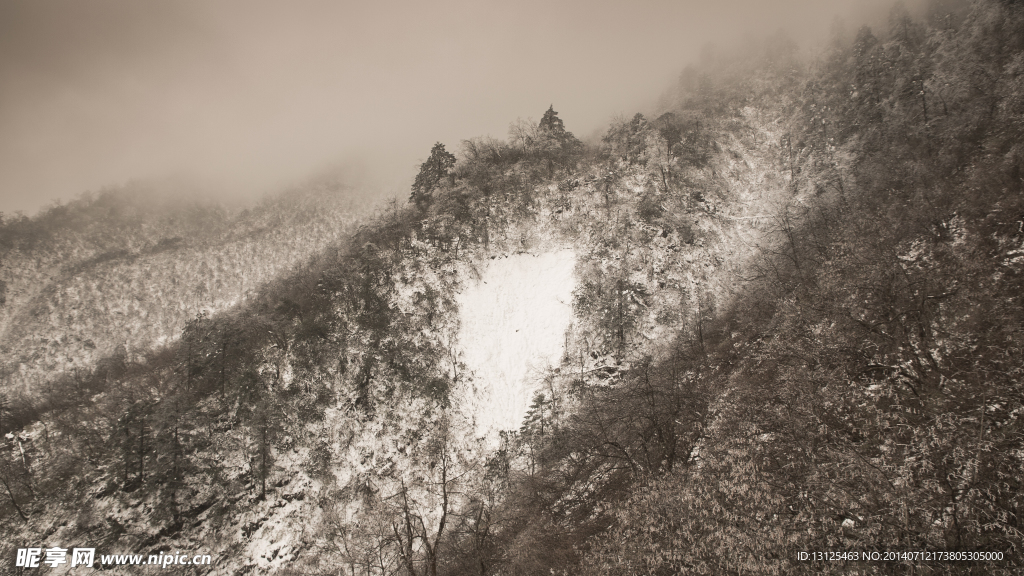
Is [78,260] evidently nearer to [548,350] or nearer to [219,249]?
[219,249]

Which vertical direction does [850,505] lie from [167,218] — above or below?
below

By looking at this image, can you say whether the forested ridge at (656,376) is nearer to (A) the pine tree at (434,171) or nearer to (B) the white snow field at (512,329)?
(A) the pine tree at (434,171)

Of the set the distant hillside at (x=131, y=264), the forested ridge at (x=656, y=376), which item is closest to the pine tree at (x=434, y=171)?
the forested ridge at (x=656, y=376)

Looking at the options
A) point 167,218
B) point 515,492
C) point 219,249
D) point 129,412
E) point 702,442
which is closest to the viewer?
point 702,442

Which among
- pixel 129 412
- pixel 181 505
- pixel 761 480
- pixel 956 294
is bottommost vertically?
pixel 761 480

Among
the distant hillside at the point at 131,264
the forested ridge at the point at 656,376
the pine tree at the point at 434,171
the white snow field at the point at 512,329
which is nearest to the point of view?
the forested ridge at the point at 656,376

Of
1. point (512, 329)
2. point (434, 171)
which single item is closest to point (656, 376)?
point (512, 329)

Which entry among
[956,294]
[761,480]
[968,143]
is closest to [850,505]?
[761,480]
